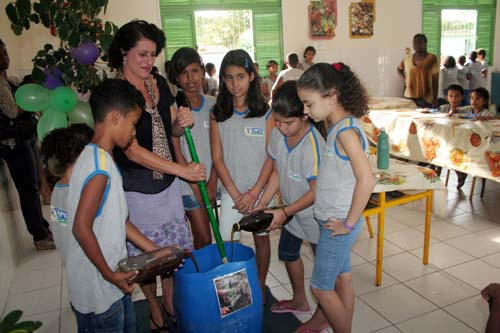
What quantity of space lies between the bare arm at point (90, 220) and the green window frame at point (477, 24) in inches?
291

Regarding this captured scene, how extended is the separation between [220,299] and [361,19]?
6.40 m

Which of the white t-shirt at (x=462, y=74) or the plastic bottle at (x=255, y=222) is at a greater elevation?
the white t-shirt at (x=462, y=74)

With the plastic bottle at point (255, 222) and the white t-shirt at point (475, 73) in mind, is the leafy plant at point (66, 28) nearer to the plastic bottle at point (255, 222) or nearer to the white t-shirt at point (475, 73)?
the plastic bottle at point (255, 222)

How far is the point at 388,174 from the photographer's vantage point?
2.42 metres

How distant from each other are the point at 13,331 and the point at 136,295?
1602mm

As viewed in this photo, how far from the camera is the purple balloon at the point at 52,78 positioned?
260cm

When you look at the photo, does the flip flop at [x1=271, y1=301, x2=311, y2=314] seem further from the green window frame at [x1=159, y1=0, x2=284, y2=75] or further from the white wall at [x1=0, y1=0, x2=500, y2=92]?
the green window frame at [x1=159, y1=0, x2=284, y2=75]

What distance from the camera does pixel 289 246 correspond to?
194 cm

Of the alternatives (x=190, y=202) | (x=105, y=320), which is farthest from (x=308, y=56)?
(x=105, y=320)

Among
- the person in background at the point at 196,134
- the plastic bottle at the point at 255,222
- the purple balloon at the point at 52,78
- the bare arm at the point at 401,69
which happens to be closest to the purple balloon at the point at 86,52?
the purple balloon at the point at 52,78

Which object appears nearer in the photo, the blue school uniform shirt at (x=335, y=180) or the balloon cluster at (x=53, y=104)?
the blue school uniform shirt at (x=335, y=180)

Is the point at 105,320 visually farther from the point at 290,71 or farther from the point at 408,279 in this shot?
the point at 290,71

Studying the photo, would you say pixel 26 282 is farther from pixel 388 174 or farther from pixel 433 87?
pixel 433 87

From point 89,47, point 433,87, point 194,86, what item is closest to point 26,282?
point 89,47
